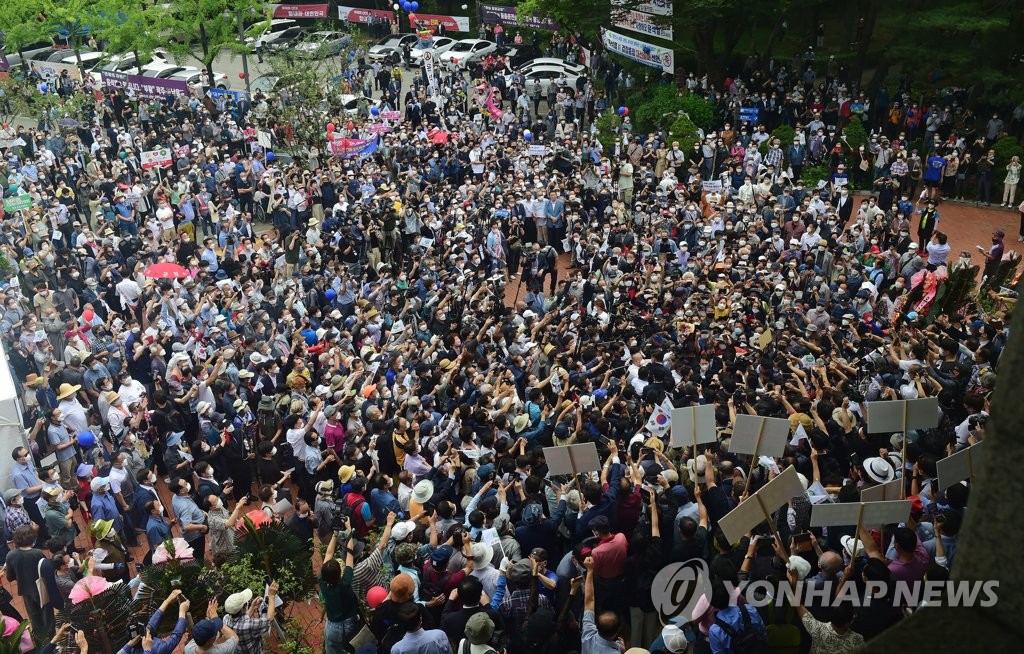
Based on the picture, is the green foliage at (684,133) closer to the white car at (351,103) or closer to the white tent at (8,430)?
the white car at (351,103)

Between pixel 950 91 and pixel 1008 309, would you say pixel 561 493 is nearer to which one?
pixel 1008 309

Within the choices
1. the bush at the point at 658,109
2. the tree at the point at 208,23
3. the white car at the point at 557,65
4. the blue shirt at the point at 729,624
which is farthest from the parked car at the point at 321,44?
the blue shirt at the point at 729,624

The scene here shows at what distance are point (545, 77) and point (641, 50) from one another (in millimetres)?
5497

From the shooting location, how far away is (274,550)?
868 centimetres

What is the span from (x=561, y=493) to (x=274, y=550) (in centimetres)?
297

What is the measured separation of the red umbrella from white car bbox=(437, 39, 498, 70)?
858 inches

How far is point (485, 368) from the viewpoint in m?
12.7

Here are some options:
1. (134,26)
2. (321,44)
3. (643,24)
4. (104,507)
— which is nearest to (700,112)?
(643,24)

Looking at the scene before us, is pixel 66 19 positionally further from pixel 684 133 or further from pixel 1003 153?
pixel 1003 153

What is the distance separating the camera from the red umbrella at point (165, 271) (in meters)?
16.2

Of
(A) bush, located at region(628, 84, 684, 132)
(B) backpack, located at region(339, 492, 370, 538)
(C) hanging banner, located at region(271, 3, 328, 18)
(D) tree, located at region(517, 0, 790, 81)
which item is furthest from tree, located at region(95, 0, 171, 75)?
(B) backpack, located at region(339, 492, 370, 538)

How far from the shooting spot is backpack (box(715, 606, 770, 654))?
6.07 meters

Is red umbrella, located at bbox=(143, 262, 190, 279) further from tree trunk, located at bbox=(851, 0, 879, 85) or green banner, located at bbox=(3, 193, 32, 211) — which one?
tree trunk, located at bbox=(851, 0, 879, 85)

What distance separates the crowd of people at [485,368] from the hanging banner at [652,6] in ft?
15.1
